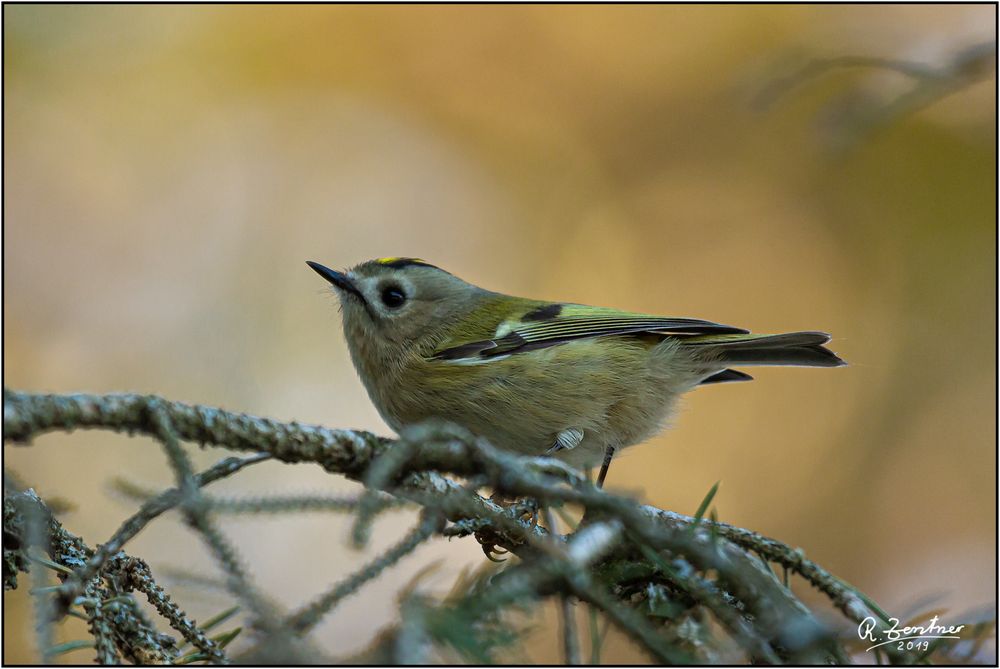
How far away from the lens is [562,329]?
9.07 feet

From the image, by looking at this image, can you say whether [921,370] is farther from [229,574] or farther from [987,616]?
[229,574]

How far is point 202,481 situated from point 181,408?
0.43 feet

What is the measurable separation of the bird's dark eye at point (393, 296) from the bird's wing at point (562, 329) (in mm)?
290

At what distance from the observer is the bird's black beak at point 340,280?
2.78 meters

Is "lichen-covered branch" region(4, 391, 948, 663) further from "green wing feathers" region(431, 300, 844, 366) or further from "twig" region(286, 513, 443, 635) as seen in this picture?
"green wing feathers" region(431, 300, 844, 366)

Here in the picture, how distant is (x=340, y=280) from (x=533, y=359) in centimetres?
75

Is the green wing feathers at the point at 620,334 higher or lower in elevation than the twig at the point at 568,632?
higher

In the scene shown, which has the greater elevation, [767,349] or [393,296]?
[393,296]

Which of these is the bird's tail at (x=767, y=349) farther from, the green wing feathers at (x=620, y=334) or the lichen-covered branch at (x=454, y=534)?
the lichen-covered branch at (x=454, y=534)

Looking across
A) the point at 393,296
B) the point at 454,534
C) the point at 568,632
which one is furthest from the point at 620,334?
the point at 568,632

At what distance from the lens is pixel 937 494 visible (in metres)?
4.62
